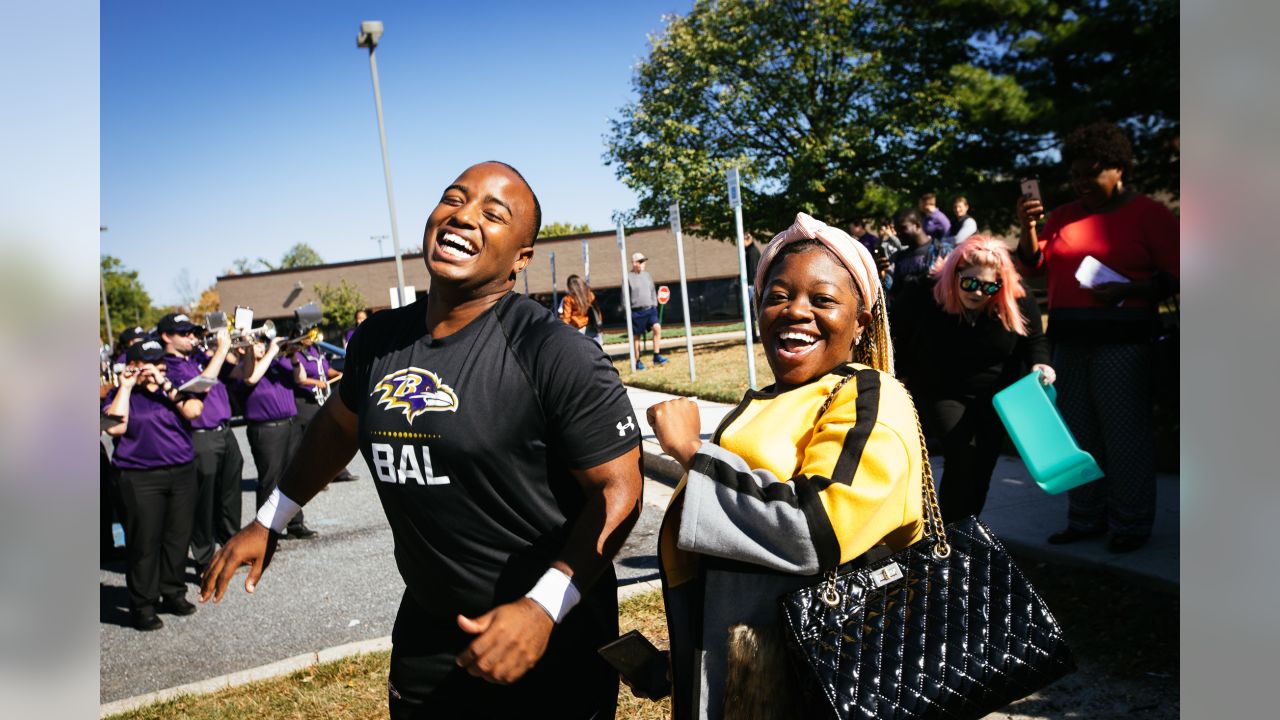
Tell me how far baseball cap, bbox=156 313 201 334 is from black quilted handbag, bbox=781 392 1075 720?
6543 mm

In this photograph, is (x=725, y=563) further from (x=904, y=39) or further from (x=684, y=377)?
(x=904, y=39)

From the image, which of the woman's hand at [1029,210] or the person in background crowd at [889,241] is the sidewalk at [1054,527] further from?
the person in background crowd at [889,241]

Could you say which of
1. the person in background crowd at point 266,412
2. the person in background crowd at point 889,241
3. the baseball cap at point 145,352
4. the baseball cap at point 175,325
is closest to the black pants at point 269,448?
the person in background crowd at point 266,412

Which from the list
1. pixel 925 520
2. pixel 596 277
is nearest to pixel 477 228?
pixel 925 520

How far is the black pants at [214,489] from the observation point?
22.6 feet

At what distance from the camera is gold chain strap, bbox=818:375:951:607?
165cm

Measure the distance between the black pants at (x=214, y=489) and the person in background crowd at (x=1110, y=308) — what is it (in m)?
5.98

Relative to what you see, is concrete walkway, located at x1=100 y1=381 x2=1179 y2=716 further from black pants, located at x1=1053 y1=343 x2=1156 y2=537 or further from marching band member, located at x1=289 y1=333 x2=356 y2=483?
marching band member, located at x1=289 y1=333 x2=356 y2=483

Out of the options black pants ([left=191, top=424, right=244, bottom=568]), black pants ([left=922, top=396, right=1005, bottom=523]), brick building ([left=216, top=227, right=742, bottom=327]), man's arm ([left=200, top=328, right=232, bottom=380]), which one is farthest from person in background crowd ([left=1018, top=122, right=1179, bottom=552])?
brick building ([left=216, top=227, right=742, bottom=327])

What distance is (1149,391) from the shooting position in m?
4.86

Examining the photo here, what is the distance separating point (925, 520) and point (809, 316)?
50 cm

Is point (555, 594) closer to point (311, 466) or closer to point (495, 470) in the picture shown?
point (495, 470)

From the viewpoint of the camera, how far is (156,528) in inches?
236
